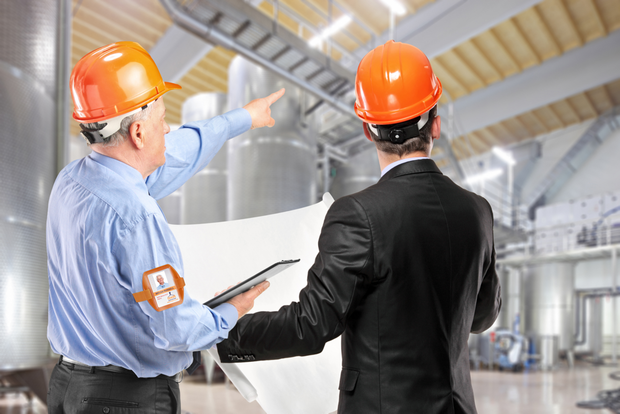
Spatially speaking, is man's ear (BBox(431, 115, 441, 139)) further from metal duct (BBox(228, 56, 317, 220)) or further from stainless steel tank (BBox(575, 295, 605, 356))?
stainless steel tank (BBox(575, 295, 605, 356))

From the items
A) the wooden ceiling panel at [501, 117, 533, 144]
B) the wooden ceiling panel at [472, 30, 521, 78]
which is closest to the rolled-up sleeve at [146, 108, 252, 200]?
the wooden ceiling panel at [472, 30, 521, 78]

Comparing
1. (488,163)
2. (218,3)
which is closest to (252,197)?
(218,3)

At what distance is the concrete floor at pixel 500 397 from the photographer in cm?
594

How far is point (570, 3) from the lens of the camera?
996 centimetres

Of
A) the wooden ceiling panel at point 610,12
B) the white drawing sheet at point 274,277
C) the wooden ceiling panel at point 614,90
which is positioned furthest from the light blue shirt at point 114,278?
the wooden ceiling panel at point 614,90

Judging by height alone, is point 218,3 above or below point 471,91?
below

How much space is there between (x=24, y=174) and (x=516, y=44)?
11.1m

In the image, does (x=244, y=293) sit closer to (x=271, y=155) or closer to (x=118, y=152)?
(x=118, y=152)

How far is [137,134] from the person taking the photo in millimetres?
1356

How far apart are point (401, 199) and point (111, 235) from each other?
2.43ft

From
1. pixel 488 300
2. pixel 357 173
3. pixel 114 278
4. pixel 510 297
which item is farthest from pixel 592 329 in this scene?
pixel 114 278

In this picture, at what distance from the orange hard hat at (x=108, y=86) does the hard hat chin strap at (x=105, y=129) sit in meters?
0.01

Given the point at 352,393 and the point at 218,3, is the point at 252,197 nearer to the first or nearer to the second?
the point at 218,3

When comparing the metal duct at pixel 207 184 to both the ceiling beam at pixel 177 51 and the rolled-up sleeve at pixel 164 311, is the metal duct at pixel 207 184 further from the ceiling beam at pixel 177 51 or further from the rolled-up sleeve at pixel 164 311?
the rolled-up sleeve at pixel 164 311
